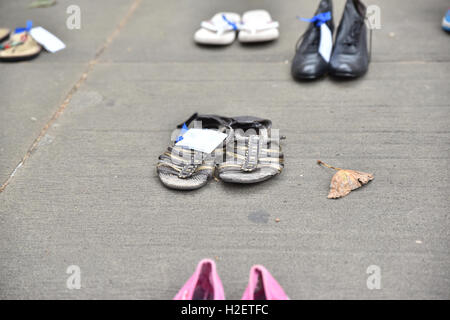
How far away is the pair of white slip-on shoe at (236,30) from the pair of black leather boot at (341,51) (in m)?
0.33

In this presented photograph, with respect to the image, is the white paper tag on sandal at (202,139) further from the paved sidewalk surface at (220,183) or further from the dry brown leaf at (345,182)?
the dry brown leaf at (345,182)

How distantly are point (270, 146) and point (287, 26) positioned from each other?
3.94 feet

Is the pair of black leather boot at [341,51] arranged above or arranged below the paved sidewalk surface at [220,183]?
above

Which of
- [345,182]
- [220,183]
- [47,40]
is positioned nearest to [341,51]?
[345,182]

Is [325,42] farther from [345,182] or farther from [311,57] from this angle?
[345,182]

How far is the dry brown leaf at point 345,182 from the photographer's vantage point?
131cm

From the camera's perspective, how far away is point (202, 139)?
1.47 m

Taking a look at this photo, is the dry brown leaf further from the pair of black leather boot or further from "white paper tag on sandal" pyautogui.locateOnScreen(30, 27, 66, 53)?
"white paper tag on sandal" pyautogui.locateOnScreen(30, 27, 66, 53)

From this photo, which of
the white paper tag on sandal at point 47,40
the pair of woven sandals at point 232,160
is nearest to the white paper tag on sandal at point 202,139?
the pair of woven sandals at point 232,160

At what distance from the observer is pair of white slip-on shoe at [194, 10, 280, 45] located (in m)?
2.17

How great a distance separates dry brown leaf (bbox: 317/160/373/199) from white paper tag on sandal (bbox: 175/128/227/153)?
16.9 inches

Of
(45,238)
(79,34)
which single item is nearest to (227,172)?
(45,238)

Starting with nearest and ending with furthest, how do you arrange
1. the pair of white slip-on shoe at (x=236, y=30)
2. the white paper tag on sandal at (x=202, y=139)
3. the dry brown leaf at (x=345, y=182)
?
the dry brown leaf at (x=345, y=182)
the white paper tag on sandal at (x=202, y=139)
the pair of white slip-on shoe at (x=236, y=30)

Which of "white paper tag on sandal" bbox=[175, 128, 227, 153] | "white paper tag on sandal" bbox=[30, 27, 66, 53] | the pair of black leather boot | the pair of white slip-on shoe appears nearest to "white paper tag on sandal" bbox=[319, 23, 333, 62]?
the pair of black leather boot
